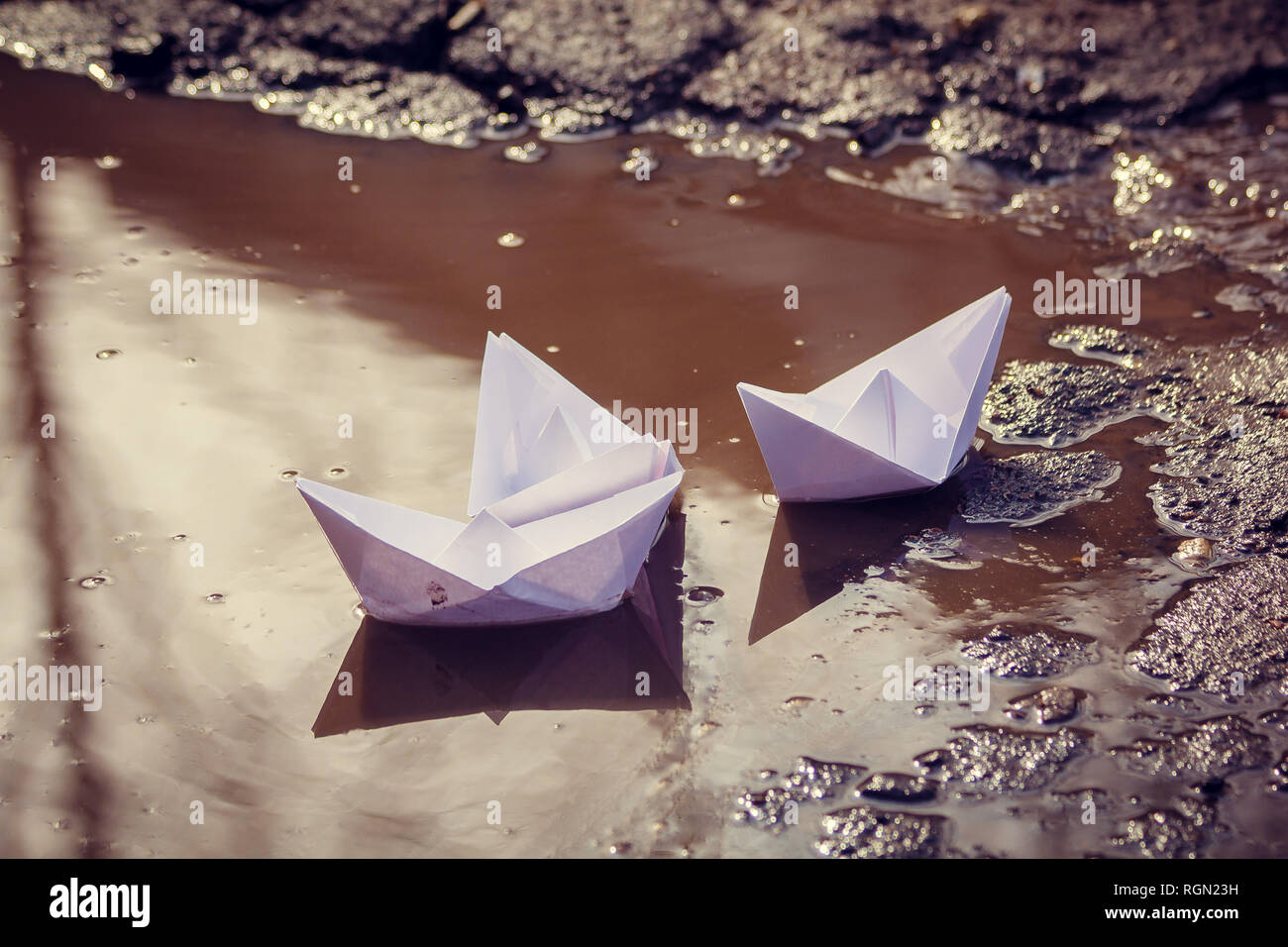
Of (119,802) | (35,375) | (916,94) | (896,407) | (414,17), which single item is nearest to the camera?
(119,802)

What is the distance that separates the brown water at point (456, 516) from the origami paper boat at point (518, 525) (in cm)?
7

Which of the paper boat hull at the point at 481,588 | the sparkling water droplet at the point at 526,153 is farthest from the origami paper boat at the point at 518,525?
the sparkling water droplet at the point at 526,153

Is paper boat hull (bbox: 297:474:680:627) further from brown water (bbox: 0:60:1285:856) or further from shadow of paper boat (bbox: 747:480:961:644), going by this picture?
shadow of paper boat (bbox: 747:480:961:644)

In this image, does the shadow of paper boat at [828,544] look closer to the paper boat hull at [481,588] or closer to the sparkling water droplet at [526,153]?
the paper boat hull at [481,588]

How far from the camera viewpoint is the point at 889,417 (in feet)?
5.58

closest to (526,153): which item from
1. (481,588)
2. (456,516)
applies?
(456,516)

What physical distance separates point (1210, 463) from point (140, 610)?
5.25 ft

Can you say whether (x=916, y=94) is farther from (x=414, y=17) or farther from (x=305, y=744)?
(x=305, y=744)

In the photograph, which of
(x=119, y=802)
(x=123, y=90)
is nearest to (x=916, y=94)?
(x=123, y=90)

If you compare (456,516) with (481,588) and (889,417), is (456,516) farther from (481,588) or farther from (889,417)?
(889,417)

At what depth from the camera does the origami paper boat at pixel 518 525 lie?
148cm

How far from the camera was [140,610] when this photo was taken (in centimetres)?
160

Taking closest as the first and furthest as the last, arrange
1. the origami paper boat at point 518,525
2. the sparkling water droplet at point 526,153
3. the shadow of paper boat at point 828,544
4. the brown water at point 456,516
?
1. the brown water at point 456,516
2. the origami paper boat at point 518,525
3. the shadow of paper boat at point 828,544
4. the sparkling water droplet at point 526,153

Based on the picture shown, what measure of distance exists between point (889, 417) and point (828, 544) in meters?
0.20
